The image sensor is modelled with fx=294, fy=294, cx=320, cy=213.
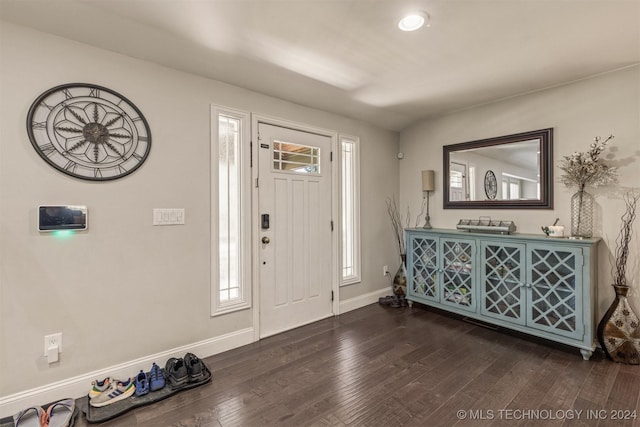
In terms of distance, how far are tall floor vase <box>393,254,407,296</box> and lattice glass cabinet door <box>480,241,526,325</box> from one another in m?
1.02

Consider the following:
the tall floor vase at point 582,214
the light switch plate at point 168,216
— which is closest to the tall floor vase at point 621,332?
the tall floor vase at point 582,214

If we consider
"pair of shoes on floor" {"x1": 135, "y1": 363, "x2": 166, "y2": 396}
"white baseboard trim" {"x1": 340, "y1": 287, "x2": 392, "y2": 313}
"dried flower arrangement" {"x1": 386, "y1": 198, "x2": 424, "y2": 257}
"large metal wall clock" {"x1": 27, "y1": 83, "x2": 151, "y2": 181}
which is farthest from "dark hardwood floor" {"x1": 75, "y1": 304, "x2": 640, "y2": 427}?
"large metal wall clock" {"x1": 27, "y1": 83, "x2": 151, "y2": 181}

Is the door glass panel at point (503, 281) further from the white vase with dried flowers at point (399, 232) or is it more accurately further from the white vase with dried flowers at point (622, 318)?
the white vase with dried flowers at point (399, 232)

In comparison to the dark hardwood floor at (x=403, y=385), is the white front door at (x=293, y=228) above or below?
above

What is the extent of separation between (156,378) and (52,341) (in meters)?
0.69

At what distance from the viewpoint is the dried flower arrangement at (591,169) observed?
252 cm

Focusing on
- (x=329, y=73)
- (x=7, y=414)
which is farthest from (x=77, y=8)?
(x=7, y=414)

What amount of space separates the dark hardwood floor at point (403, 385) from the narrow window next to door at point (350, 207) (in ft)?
3.27

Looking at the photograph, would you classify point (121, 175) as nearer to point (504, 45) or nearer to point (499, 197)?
point (504, 45)

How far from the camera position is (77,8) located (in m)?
1.67

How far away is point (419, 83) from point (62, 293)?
10.7 ft

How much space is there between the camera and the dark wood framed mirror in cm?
290

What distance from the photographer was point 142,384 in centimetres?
202

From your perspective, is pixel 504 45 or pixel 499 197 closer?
pixel 504 45
